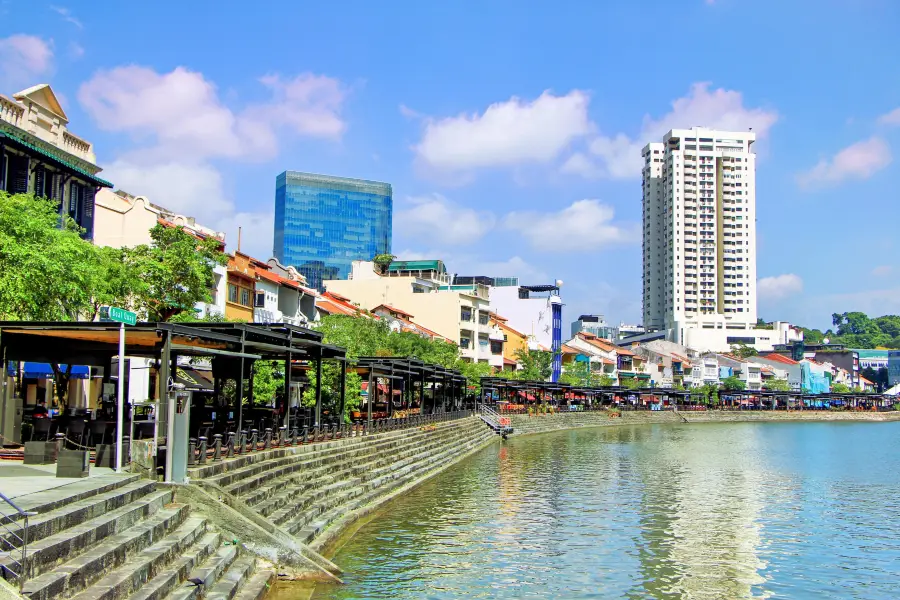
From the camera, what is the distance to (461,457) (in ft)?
153

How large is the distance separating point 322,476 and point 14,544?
1479cm

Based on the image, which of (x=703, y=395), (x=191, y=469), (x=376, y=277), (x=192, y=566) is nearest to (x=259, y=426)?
(x=191, y=469)

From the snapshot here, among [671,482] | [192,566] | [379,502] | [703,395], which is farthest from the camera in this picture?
[703,395]

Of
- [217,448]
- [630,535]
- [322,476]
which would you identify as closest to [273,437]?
[322,476]

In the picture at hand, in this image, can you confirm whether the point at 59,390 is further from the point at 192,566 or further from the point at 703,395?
the point at 703,395

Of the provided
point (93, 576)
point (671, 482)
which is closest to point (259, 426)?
point (93, 576)

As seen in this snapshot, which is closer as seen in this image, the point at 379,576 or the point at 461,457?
the point at 379,576

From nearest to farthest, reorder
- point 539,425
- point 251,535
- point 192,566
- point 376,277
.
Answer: point 192,566 < point 251,535 < point 539,425 < point 376,277

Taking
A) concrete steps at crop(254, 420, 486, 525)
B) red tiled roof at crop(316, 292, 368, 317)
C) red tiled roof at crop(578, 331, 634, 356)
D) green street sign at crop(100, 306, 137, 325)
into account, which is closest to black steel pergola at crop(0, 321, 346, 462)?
green street sign at crop(100, 306, 137, 325)

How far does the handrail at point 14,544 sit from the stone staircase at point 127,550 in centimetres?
13

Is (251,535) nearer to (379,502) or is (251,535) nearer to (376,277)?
(379,502)

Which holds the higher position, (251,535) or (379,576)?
(251,535)

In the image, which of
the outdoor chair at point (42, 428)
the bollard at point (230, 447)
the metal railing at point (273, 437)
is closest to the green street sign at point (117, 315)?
the metal railing at point (273, 437)

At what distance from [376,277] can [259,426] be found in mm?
73927
